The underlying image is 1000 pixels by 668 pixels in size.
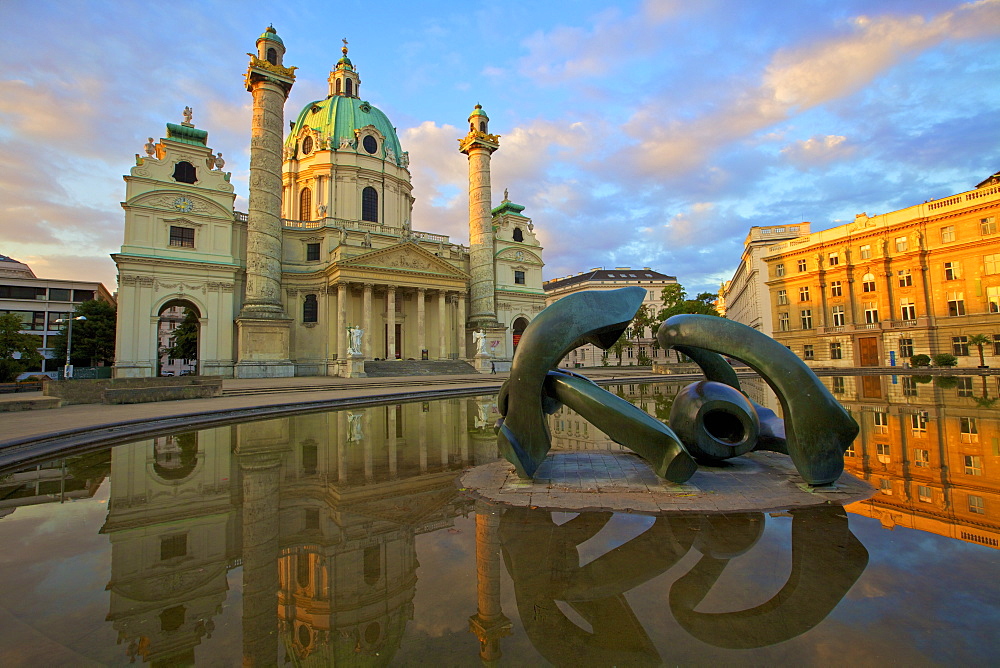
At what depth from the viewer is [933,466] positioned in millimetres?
7164

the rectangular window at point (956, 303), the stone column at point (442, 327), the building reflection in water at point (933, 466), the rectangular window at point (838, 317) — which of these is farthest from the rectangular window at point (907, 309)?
the stone column at point (442, 327)

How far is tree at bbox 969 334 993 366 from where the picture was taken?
33.8m

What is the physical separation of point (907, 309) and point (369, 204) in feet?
167

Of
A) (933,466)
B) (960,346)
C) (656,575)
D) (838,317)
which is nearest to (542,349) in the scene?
(656,575)

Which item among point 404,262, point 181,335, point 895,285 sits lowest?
point 181,335

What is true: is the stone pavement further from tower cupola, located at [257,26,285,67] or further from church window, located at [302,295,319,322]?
tower cupola, located at [257,26,285,67]

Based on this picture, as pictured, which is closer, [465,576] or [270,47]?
[465,576]

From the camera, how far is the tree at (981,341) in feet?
111

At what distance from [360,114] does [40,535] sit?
5321 cm

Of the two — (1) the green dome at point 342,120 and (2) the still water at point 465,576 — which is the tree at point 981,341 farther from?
(1) the green dome at point 342,120

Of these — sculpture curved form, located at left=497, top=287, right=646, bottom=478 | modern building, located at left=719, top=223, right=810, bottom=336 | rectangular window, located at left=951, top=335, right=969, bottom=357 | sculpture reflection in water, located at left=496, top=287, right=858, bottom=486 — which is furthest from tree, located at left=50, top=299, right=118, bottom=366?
rectangular window, located at left=951, top=335, right=969, bottom=357

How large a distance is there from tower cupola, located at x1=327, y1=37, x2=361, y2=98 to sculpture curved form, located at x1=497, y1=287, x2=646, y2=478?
56.4 meters

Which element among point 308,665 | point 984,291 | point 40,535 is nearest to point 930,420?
point 308,665

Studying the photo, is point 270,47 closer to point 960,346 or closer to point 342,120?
point 342,120
